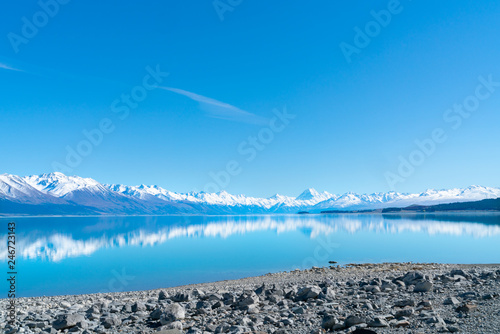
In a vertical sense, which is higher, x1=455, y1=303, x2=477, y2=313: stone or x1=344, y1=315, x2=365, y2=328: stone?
x1=455, y1=303, x2=477, y2=313: stone

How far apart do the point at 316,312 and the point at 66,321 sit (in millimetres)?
7869

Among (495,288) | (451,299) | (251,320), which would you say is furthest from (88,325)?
(495,288)

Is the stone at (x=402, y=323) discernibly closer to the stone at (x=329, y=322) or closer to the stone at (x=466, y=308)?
the stone at (x=329, y=322)

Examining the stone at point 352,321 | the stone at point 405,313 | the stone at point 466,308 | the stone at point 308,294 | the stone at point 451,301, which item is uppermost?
the stone at point 466,308

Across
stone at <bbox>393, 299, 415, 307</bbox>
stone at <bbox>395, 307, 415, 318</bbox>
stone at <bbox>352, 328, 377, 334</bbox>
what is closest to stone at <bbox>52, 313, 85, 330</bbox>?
stone at <bbox>352, 328, 377, 334</bbox>

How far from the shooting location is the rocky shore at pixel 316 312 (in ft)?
29.6

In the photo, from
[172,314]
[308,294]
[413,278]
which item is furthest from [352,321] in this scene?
[413,278]

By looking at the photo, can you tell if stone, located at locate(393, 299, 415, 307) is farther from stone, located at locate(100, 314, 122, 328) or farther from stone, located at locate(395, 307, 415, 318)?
stone, located at locate(100, 314, 122, 328)

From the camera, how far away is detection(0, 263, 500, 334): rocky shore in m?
9.01

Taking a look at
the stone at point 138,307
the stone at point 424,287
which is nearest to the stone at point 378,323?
the stone at point 424,287

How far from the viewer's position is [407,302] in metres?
10.8

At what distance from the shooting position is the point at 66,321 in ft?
36.3

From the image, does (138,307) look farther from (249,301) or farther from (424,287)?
(424,287)

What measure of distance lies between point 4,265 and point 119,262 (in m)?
12.6
